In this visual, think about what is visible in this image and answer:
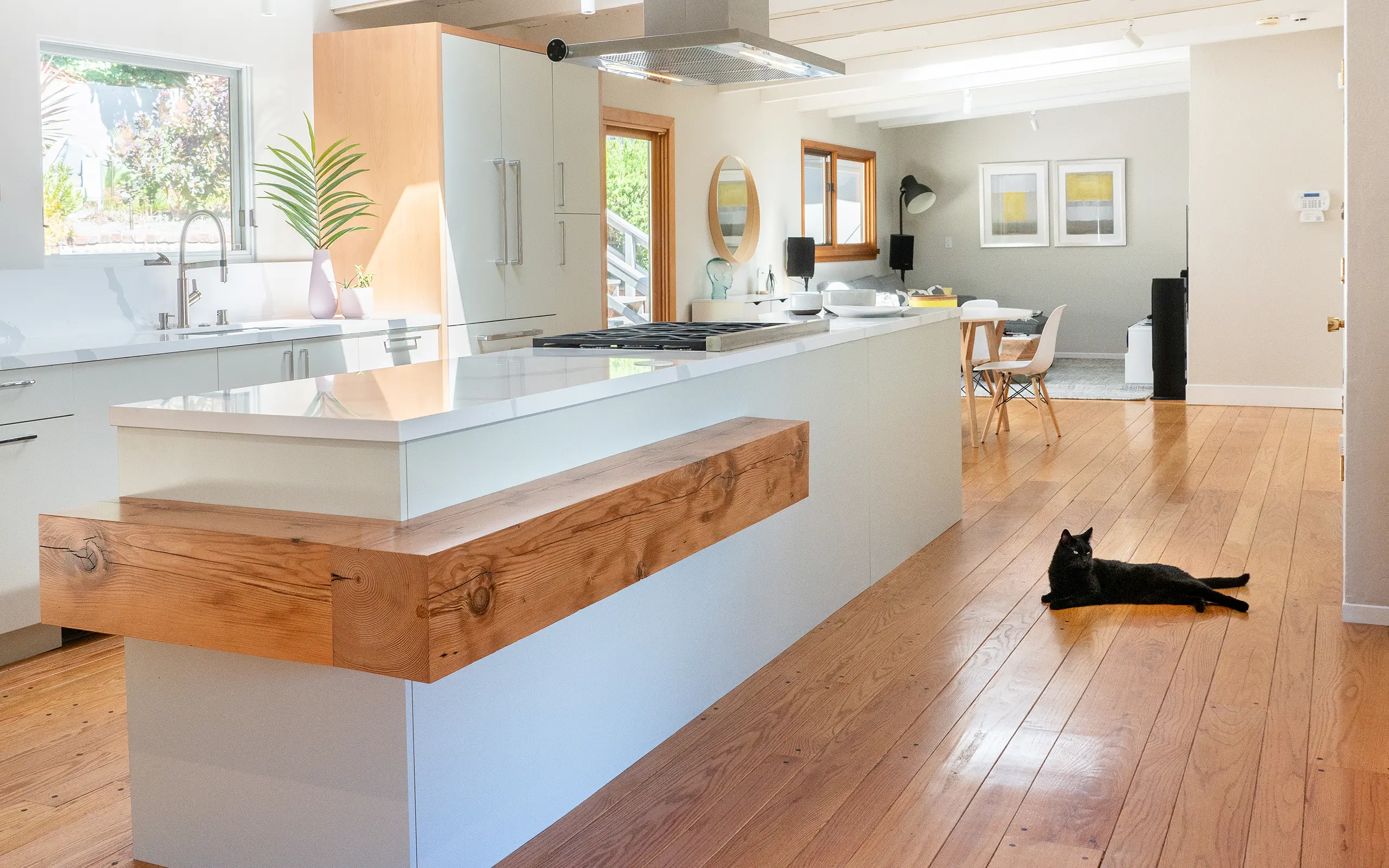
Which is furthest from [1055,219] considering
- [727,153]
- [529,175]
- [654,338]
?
[654,338]

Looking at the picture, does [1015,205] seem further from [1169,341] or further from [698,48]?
[698,48]

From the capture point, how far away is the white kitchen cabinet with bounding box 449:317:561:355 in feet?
17.9

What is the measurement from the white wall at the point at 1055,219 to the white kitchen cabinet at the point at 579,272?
755 cm

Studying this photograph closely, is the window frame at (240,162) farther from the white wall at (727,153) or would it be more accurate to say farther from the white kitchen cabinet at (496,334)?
the white wall at (727,153)

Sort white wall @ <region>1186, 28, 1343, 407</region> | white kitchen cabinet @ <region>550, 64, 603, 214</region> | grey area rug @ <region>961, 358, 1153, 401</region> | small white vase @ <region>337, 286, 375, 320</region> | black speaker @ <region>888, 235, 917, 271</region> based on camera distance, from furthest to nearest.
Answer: black speaker @ <region>888, 235, 917, 271</region> → grey area rug @ <region>961, 358, 1153, 401</region> → white wall @ <region>1186, 28, 1343, 407</region> → white kitchen cabinet @ <region>550, 64, 603, 214</region> → small white vase @ <region>337, 286, 375, 320</region>

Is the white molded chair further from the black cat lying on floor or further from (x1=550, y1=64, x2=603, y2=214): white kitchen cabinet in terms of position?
the black cat lying on floor

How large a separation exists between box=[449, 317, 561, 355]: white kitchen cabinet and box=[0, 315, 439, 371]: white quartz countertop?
0.48ft

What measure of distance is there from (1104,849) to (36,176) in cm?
406

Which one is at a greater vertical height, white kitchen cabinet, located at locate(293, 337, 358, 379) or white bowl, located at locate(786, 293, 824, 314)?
white bowl, located at locate(786, 293, 824, 314)

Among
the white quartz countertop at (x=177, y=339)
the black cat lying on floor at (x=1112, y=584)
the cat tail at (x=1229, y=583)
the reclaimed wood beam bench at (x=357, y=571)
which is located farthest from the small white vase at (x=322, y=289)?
the cat tail at (x=1229, y=583)

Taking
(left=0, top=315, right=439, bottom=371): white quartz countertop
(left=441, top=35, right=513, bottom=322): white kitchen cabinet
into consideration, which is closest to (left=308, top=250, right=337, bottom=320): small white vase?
(left=0, top=315, right=439, bottom=371): white quartz countertop

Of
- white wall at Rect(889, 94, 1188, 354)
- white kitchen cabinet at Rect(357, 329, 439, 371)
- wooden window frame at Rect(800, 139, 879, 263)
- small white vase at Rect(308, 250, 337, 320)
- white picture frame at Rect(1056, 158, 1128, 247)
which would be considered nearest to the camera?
white kitchen cabinet at Rect(357, 329, 439, 371)

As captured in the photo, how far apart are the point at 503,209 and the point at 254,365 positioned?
69.0 inches

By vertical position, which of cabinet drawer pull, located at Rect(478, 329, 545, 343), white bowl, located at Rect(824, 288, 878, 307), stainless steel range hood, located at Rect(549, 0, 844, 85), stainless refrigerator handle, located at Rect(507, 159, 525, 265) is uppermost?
stainless steel range hood, located at Rect(549, 0, 844, 85)
